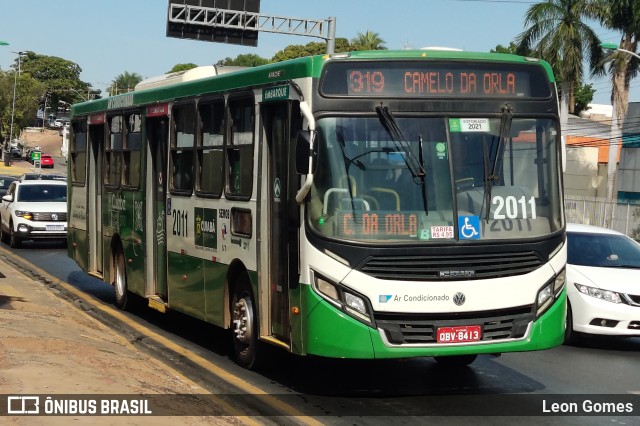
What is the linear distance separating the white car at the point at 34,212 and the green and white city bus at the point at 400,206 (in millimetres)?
17684

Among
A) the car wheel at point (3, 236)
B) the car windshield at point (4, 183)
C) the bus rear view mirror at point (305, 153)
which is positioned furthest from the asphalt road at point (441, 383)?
the car windshield at point (4, 183)

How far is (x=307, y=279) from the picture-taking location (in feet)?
29.9

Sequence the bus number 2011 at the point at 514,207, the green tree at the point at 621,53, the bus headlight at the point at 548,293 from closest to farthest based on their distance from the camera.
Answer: the bus number 2011 at the point at 514,207 → the bus headlight at the point at 548,293 → the green tree at the point at 621,53

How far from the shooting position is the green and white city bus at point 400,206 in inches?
352

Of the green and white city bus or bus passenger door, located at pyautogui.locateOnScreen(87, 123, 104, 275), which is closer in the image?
the green and white city bus

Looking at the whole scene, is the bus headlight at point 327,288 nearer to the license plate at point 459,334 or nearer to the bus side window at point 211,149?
the license plate at point 459,334

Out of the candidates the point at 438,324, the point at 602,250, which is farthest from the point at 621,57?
the point at 438,324

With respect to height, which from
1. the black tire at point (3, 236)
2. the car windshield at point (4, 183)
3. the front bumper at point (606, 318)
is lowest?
the black tire at point (3, 236)

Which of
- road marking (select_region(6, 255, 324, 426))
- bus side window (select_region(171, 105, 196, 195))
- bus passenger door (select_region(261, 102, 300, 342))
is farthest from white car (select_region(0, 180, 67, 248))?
bus passenger door (select_region(261, 102, 300, 342))

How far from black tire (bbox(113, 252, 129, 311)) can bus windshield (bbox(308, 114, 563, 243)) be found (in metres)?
6.84

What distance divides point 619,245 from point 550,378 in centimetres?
408

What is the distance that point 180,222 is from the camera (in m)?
12.6

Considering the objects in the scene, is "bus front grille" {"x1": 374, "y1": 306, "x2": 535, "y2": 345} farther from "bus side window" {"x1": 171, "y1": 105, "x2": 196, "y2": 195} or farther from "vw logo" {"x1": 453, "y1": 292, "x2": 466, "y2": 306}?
"bus side window" {"x1": 171, "y1": 105, "x2": 196, "y2": 195}

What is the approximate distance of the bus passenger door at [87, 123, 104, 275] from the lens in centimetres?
1677
